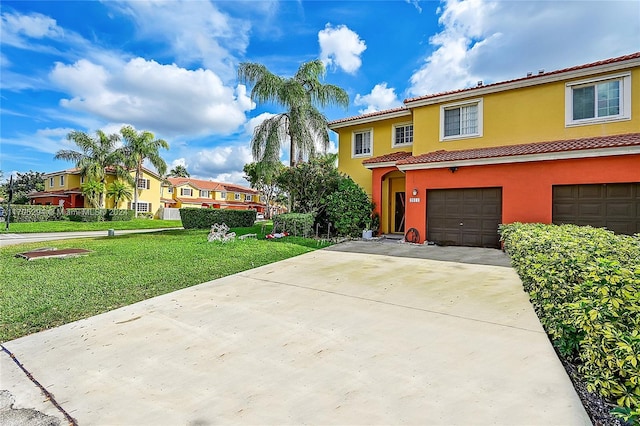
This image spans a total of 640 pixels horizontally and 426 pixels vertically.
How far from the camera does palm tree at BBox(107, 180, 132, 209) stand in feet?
114

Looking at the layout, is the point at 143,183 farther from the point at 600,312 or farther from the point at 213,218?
the point at 600,312

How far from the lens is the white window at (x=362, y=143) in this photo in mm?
18156

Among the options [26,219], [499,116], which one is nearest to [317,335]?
[499,116]

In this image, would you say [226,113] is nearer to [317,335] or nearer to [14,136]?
[14,136]

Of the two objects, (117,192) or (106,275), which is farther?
(117,192)

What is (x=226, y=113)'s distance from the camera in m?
19.9

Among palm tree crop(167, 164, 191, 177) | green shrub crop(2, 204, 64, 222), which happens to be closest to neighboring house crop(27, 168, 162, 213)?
green shrub crop(2, 204, 64, 222)

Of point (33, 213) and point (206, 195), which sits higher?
point (206, 195)

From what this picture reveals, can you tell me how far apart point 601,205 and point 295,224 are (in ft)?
36.6

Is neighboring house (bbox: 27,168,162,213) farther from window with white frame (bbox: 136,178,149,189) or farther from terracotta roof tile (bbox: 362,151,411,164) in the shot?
terracotta roof tile (bbox: 362,151,411,164)

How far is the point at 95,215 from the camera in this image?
3034 cm

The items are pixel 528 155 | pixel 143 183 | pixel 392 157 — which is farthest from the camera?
pixel 143 183

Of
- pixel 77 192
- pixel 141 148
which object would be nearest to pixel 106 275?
pixel 141 148

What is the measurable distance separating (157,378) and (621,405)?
4.01m
